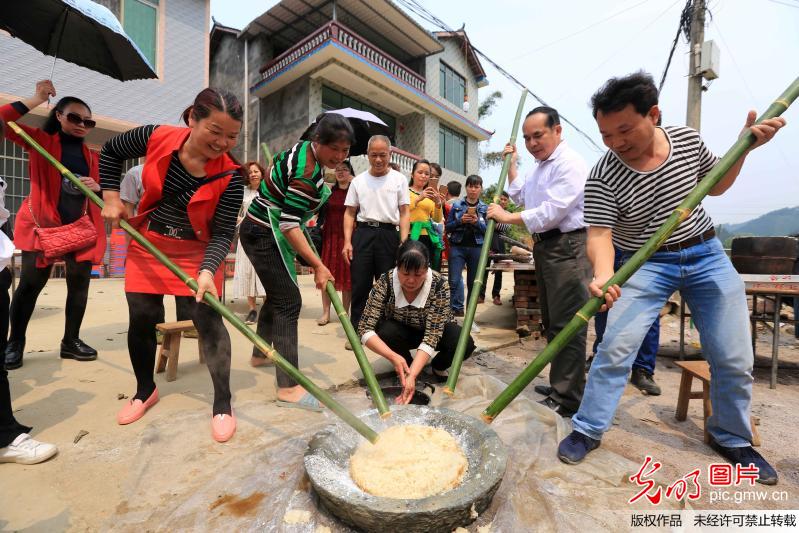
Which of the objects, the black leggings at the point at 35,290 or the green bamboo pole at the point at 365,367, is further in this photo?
the black leggings at the point at 35,290

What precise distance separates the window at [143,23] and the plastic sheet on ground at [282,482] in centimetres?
969

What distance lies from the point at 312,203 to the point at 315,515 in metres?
1.71

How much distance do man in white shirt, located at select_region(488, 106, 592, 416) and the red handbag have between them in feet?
10.4

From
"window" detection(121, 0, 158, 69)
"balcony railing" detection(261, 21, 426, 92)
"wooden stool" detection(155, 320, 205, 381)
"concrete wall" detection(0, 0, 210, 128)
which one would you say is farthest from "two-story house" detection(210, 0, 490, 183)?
"wooden stool" detection(155, 320, 205, 381)

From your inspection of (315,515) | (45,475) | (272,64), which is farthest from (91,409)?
(272,64)

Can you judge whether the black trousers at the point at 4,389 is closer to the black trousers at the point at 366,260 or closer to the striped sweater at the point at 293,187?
the striped sweater at the point at 293,187

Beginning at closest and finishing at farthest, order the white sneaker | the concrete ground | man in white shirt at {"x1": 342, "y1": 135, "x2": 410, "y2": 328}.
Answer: the concrete ground, the white sneaker, man in white shirt at {"x1": 342, "y1": 135, "x2": 410, "y2": 328}

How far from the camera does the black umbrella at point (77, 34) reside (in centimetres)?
283

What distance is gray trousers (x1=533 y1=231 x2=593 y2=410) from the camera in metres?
2.62

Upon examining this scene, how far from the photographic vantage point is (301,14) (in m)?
11.9

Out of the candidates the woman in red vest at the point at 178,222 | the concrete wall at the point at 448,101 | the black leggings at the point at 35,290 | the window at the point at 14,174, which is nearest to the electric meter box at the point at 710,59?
the woman in red vest at the point at 178,222

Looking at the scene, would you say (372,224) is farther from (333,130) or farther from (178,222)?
(178,222)

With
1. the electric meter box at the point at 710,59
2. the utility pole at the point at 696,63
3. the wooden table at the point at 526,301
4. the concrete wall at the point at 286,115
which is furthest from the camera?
the concrete wall at the point at 286,115

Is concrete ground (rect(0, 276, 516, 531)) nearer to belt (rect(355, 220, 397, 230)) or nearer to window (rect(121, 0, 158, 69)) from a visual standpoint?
belt (rect(355, 220, 397, 230))
